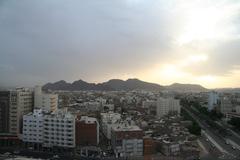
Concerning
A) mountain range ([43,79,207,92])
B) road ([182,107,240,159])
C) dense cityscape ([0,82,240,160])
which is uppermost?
mountain range ([43,79,207,92])

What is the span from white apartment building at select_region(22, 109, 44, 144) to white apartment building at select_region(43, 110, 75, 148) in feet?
0.81

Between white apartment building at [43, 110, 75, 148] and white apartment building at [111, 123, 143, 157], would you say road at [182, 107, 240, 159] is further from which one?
white apartment building at [43, 110, 75, 148]

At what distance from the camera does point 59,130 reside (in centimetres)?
1454

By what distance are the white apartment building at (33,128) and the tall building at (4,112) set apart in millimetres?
1479

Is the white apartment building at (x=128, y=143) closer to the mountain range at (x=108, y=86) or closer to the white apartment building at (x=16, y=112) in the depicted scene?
the white apartment building at (x=16, y=112)

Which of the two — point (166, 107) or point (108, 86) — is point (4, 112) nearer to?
point (166, 107)

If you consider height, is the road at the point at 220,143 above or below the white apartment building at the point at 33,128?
below

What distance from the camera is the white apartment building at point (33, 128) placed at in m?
15.0

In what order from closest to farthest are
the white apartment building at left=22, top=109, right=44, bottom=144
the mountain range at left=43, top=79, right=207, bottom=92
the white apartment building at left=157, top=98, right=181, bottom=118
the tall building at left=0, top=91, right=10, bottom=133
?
the white apartment building at left=22, top=109, right=44, bottom=144 → the tall building at left=0, top=91, right=10, bottom=133 → the white apartment building at left=157, top=98, right=181, bottom=118 → the mountain range at left=43, top=79, right=207, bottom=92

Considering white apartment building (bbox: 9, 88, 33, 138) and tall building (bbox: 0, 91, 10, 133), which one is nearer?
white apartment building (bbox: 9, 88, 33, 138)

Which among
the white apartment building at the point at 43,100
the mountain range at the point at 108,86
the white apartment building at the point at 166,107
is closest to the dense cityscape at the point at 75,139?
the white apartment building at the point at 43,100

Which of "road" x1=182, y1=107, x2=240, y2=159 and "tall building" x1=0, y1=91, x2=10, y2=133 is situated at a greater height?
"tall building" x1=0, y1=91, x2=10, y2=133

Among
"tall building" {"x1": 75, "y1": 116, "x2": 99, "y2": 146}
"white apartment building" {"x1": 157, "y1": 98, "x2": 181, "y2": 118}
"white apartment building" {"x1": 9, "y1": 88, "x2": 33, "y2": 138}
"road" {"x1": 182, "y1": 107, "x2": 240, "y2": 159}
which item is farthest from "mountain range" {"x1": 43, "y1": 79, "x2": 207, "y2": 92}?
"tall building" {"x1": 75, "y1": 116, "x2": 99, "y2": 146}

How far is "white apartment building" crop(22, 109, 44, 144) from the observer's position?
49.4 feet
